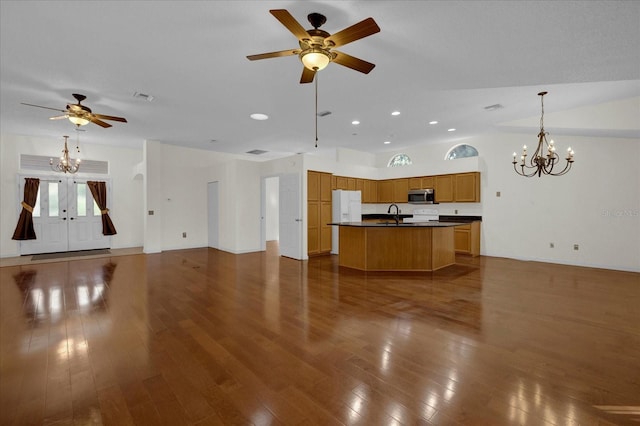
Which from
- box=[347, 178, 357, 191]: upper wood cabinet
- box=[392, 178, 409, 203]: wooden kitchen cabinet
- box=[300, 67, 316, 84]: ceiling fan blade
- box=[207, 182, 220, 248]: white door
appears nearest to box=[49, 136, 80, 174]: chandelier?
box=[207, 182, 220, 248]: white door

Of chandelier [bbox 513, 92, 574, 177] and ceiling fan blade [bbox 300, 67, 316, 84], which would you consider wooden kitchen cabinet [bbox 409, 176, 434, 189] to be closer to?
chandelier [bbox 513, 92, 574, 177]

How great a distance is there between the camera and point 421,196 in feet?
26.9

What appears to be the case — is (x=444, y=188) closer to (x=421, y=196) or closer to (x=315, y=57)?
(x=421, y=196)

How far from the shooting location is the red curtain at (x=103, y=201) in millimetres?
7988

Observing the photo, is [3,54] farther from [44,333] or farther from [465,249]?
[465,249]

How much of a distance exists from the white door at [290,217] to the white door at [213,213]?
243 centimetres

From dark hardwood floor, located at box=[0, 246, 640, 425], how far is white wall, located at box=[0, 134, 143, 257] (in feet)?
11.5

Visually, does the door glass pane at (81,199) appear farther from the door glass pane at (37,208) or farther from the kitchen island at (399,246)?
the kitchen island at (399,246)

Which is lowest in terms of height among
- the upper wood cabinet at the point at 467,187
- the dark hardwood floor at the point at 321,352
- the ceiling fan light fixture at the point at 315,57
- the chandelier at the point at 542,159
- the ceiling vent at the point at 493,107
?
the dark hardwood floor at the point at 321,352

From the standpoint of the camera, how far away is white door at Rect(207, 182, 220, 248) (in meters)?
8.72

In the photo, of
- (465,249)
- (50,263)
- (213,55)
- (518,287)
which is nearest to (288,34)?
(213,55)

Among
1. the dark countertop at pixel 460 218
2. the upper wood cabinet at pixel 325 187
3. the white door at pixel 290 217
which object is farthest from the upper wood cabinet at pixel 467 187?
the white door at pixel 290 217

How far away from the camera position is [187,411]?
1.78 metres

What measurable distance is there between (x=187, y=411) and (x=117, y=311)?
2.42 m
